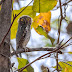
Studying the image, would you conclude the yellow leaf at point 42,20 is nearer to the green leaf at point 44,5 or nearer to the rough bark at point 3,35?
the green leaf at point 44,5

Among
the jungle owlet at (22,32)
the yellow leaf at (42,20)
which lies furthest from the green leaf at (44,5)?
the jungle owlet at (22,32)

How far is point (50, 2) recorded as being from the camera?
1741 mm

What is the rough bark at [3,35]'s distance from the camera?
4.03 ft

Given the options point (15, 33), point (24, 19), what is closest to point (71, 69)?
point (15, 33)

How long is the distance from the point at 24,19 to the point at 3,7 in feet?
2.54

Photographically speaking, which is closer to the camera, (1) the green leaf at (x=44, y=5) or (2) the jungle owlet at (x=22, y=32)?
(1) the green leaf at (x=44, y=5)

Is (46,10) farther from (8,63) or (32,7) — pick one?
(8,63)

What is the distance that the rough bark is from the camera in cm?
123

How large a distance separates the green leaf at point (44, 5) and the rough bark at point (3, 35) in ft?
1.29

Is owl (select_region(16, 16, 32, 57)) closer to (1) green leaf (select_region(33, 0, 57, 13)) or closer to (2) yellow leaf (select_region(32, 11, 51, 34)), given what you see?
(2) yellow leaf (select_region(32, 11, 51, 34))

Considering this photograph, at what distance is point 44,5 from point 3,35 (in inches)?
25.3

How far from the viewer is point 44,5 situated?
175 centimetres

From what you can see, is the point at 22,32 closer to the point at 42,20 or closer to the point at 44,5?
the point at 42,20

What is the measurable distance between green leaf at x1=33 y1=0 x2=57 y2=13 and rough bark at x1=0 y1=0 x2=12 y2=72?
394 millimetres
